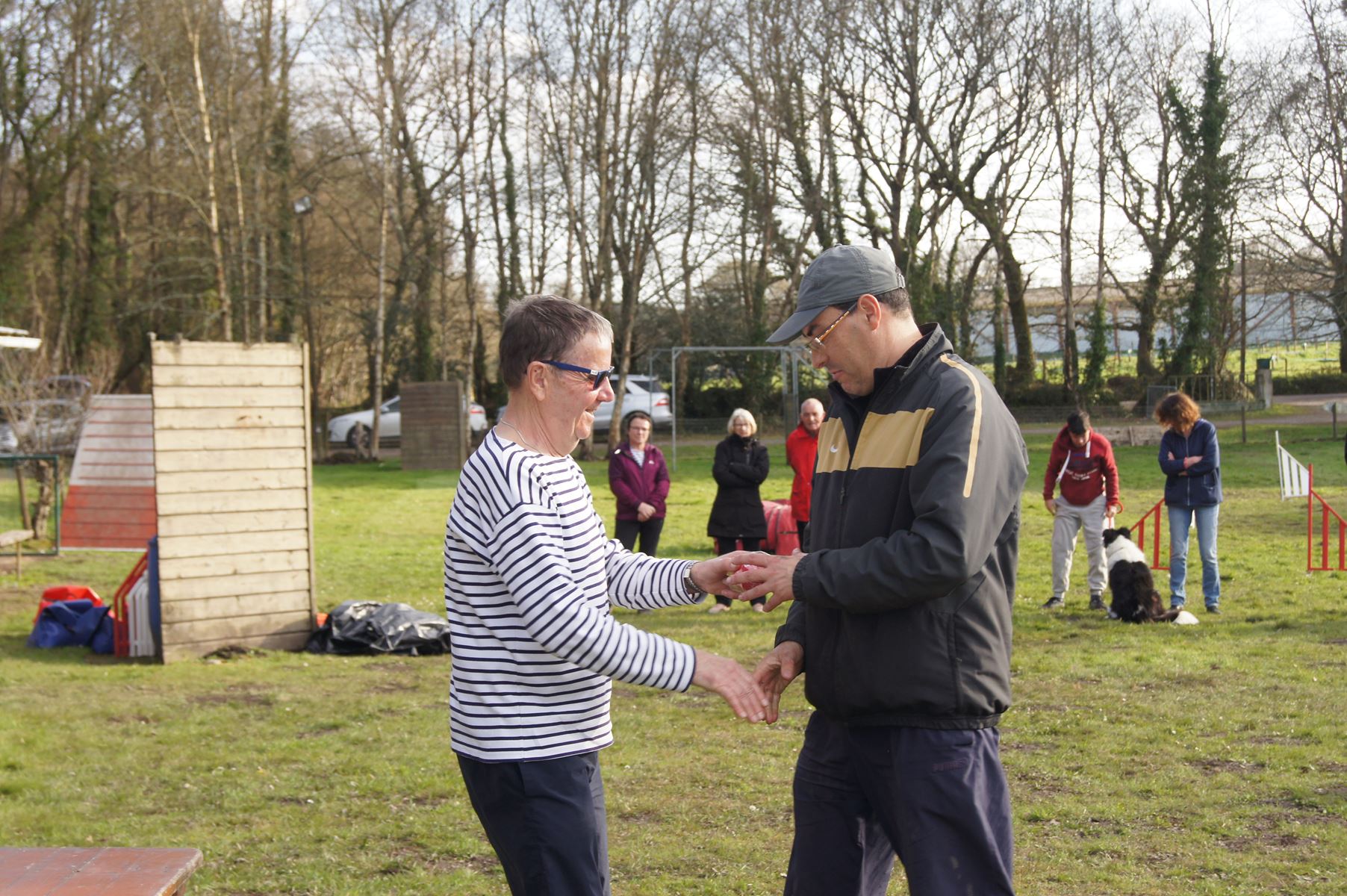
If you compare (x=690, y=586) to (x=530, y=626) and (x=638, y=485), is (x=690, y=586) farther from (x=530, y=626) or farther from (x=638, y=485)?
(x=638, y=485)

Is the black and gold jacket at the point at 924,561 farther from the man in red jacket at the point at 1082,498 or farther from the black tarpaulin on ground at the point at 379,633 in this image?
the man in red jacket at the point at 1082,498

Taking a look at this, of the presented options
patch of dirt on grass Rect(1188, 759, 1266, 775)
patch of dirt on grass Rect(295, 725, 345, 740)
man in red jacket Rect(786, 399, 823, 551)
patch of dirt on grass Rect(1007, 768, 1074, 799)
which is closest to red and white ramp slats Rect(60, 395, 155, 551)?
man in red jacket Rect(786, 399, 823, 551)

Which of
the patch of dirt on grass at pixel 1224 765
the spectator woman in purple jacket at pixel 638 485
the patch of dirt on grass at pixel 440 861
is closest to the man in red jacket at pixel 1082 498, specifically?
the spectator woman in purple jacket at pixel 638 485

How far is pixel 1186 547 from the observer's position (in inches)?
401

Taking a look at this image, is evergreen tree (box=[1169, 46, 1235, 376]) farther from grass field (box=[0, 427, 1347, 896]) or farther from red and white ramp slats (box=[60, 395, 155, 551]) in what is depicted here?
red and white ramp slats (box=[60, 395, 155, 551])

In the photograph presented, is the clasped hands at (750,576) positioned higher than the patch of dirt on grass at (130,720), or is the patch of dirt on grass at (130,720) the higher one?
the clasped hands at (750,576)

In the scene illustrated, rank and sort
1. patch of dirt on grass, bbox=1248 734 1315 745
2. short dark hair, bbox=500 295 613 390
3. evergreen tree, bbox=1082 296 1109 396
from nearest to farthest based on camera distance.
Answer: short dark hair, bbox=500 295 613 390, patch of dirt on grass, bbox=1248 734 1315 745, evergreen tree, bbox=1082 296 1109 396

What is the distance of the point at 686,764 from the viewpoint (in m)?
6.16

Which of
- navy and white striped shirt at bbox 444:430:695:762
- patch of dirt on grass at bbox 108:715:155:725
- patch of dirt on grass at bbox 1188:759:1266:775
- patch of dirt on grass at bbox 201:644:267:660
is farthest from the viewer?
patch of dirt on grass at bbox 201:644:267:660

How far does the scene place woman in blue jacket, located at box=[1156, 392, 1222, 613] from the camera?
9883mm

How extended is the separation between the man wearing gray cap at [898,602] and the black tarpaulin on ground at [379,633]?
22.0 ft

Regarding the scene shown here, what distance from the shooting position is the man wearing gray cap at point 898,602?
261cm

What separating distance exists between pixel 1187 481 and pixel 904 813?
27.0 feet

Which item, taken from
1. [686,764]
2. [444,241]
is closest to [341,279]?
[444,241]
